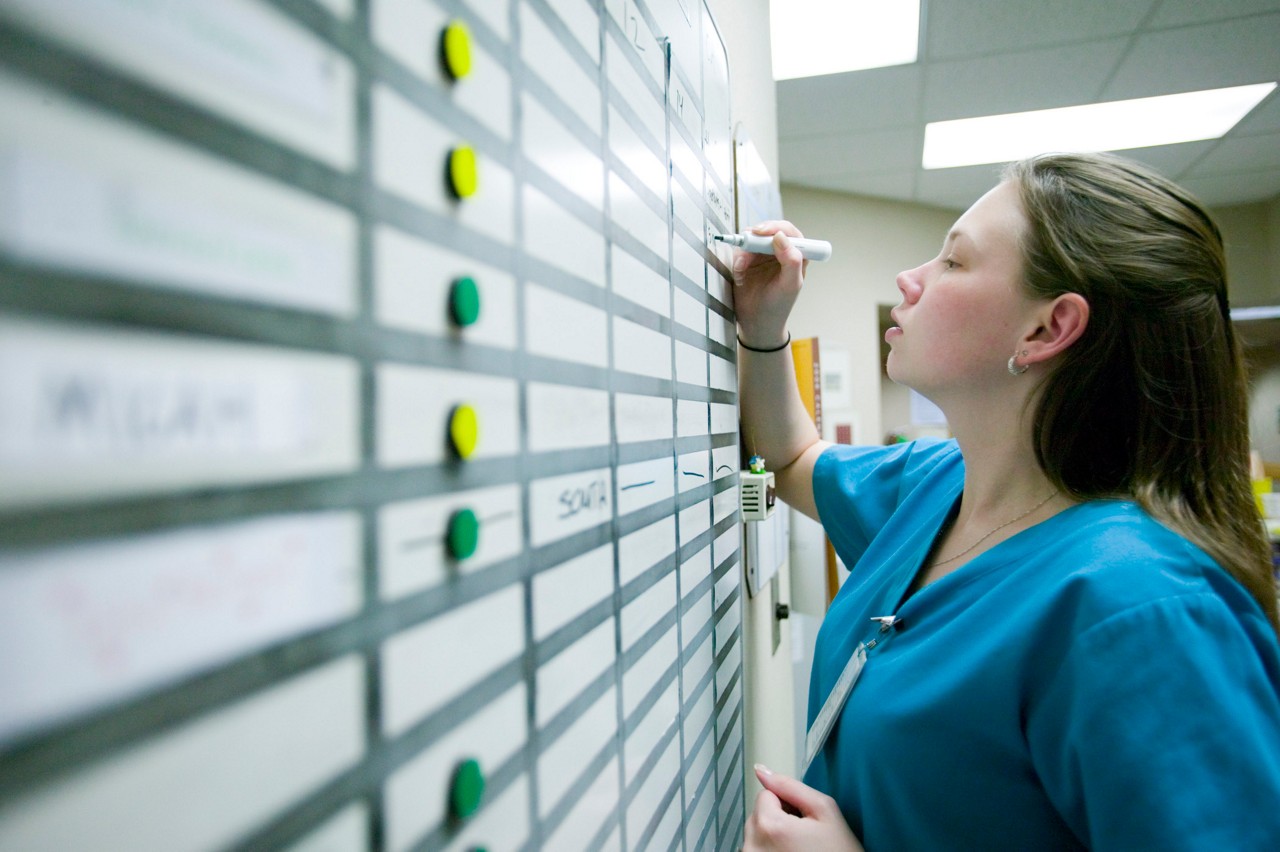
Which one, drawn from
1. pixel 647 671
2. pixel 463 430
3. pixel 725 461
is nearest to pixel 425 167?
pixel 463 430

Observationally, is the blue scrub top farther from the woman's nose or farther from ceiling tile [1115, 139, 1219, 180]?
ceiling tile [1115, 139, 1219, 180]

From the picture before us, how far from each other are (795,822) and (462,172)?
0.68 m

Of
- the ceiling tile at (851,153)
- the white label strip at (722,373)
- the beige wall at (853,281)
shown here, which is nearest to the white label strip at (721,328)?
the white label strip at (722,373)

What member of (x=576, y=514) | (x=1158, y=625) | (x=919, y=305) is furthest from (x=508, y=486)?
(x=919, y=305)

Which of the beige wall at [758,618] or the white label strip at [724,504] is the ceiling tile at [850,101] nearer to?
the beige wall at [758,618]

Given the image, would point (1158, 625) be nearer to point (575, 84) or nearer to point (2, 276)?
point (575, 84)

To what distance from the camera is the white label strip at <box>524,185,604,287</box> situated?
1.45 feet

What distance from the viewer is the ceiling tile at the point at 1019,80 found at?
8.54 ft

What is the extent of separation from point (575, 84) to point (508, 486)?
29cm

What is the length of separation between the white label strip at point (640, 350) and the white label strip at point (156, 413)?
0.97ft

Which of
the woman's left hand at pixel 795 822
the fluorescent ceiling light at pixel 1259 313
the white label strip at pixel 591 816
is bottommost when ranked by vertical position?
the woman's left hand at pixel 795 822

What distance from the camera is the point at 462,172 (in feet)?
1.19

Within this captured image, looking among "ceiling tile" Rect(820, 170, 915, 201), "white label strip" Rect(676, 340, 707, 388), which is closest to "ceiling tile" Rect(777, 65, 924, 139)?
"ceiling tile" Rect(820, 170, 915, 201)

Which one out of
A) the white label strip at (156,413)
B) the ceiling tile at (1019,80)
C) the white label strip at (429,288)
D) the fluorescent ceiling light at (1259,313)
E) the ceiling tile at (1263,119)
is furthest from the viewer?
the fluorescent ceiling light at (1259,313)
